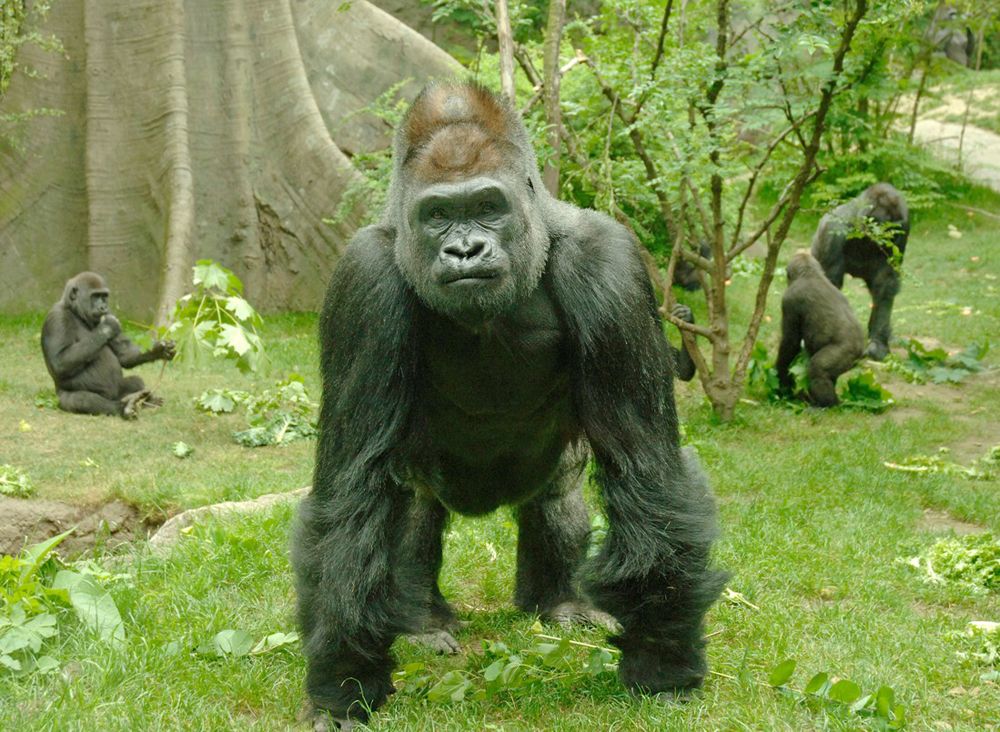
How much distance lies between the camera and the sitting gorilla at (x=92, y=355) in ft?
25.6

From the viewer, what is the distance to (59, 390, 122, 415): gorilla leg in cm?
777

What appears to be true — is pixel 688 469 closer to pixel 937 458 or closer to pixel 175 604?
pixel 175 604

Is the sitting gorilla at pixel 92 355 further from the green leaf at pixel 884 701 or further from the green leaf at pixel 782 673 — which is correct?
the green leaf at pixel 884 701

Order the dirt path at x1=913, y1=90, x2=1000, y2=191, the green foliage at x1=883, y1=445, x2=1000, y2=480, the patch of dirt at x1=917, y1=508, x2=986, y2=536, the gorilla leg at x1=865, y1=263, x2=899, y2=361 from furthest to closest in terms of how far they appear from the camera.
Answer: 1. the dirt path at x1=913, y1=90, x2=1000, y2=191
2. the gorilla leg at x1=865, y1=263, x2=899, y2=361
3. the green foliage at x1=883, y1=445, x2=1000, y2=480
4. the patch of dirt at x1=917, y1=508, x2=986, y2=536

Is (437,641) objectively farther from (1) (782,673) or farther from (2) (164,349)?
(2) (164,349)

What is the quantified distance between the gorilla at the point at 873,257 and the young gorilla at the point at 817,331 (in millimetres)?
1312

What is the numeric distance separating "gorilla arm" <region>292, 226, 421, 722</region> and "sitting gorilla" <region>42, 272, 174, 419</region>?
15.5 ft

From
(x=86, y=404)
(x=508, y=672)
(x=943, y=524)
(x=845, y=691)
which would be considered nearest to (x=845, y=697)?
(x=845, y=691)

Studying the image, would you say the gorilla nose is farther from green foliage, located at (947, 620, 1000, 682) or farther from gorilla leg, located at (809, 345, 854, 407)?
gorilla leg, located at (809, 345, 854, 407)

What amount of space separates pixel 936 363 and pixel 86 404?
22.5 ft

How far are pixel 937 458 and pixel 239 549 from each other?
428 cm

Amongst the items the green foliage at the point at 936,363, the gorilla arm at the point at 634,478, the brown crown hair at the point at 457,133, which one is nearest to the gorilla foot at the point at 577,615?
the gorilla arm at the point at 634,478

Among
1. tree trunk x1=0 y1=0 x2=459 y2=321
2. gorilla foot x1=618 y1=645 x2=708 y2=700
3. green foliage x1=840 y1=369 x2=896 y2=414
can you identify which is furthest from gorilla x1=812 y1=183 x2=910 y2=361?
gorilla foot x1=618 y1=645 x2=708 y2=700

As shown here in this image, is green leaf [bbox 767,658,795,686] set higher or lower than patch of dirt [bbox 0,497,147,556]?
higher
